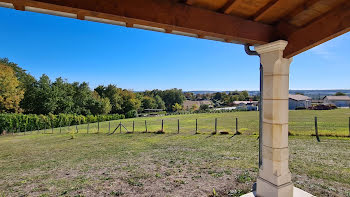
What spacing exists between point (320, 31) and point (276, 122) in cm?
129

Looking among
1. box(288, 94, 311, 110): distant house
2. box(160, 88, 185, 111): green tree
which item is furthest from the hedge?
box(288, 94, 311, 110): distant house

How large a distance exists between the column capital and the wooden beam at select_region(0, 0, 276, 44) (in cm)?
15

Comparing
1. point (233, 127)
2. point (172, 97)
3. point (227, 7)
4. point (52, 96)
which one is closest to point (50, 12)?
point (227, 7)

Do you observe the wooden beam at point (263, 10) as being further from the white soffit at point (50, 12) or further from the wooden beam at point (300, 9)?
the white soffit at point (50, 12)

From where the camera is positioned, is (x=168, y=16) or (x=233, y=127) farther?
(x=233, y=127)

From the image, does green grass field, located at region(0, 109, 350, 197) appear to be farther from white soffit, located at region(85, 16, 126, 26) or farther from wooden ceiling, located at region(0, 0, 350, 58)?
white soffit, located at region(85, 16, 126, 26)

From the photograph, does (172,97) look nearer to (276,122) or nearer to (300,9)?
(276,122)

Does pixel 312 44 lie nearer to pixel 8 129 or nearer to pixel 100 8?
pixel 100 8

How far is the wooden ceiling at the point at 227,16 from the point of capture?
1.49m

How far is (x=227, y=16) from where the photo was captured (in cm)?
212

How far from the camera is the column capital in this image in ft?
7.82

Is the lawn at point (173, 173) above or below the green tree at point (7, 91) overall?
below

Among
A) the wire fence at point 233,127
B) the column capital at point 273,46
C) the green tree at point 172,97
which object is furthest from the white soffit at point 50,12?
the green tree at point 172,97

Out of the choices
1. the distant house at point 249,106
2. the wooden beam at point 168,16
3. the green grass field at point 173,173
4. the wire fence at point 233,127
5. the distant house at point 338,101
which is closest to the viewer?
the wooden beam at point 168,16
